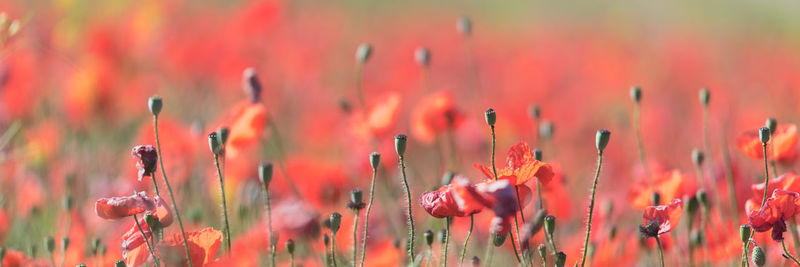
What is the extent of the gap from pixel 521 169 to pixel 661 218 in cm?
23

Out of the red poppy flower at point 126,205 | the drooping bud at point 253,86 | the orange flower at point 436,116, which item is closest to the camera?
the red poppy flower at point 126,205

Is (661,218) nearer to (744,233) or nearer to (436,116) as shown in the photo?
(744,233)

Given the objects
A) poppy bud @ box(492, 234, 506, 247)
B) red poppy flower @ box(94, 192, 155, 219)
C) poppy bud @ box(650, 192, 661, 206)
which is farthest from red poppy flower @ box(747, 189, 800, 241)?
red poppy flower @ box(94, 192, 155, 219)

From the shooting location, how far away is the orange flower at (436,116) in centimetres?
200

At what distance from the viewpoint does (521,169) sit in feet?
3.93

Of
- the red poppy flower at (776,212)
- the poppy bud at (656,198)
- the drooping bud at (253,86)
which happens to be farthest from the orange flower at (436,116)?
the red poppy flower at (776,212)

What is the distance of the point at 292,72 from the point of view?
3.99 metres

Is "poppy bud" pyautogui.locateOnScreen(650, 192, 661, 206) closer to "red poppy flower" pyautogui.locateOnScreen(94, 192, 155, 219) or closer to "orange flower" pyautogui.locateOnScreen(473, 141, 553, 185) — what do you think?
"orange flower" pyautogui.locateOnScreen(473, 141, 553, 185)

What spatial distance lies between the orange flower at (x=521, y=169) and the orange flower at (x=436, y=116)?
2.45 ft

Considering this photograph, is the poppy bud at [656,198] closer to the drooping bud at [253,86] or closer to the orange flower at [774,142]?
the orange flower at [774,142]

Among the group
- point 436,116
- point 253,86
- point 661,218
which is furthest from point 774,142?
point 253,86

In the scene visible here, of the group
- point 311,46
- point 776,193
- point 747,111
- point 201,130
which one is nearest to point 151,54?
point 311,46

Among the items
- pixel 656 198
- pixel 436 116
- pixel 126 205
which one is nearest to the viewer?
pixel 126 205

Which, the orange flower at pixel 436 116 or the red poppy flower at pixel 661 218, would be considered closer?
the red poppy flower at pixel 661 218
